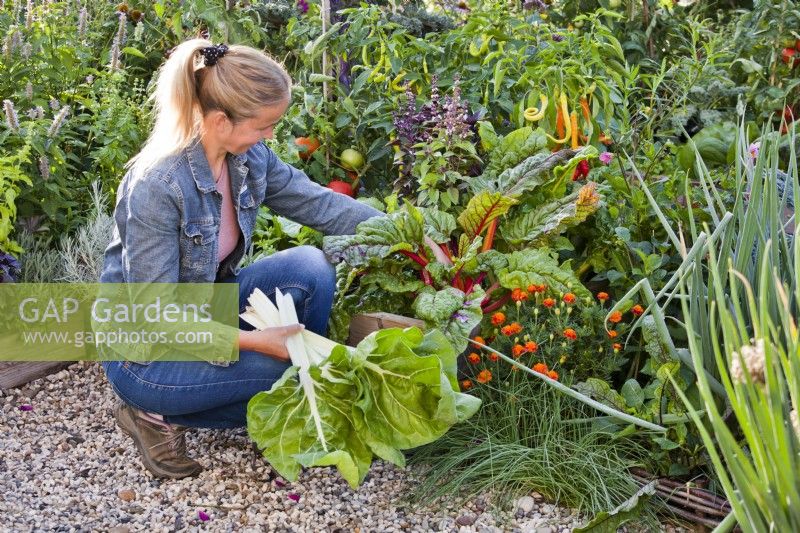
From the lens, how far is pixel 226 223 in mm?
2613

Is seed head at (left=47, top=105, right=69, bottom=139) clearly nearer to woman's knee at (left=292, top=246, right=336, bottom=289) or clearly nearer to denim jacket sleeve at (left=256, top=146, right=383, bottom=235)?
denim jacket sleeve at (left=256, top=146, right=383, bottom=235)

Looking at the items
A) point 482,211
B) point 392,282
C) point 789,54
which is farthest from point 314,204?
point 789,54

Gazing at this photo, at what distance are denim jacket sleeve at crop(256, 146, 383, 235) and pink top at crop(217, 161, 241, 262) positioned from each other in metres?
0.16

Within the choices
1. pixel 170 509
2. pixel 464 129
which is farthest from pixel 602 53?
pixel 170 509

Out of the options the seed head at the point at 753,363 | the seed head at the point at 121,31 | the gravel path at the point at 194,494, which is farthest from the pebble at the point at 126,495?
the seed head at the point at 121,31

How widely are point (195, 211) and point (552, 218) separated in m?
1.02

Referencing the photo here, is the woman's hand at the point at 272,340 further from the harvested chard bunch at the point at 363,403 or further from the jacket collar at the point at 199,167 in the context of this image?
the jacket collar at the point at 199,167

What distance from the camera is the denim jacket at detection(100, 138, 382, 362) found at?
7.66ft

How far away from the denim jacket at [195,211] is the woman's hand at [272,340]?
244mm

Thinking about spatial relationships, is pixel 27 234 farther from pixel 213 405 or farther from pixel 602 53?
pixel 602 53

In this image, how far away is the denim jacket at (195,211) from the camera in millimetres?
2334

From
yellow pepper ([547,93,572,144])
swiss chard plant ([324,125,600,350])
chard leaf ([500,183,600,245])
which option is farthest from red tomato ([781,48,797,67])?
chard leaf ([500,183,600,245])

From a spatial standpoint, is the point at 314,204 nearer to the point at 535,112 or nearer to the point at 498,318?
the point at 498,318

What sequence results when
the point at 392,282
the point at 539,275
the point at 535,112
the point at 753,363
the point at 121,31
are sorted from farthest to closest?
the point at 121,31 < the point at 535,112 < the point at 392,282 < the point at 539,275 < the point at 753,363
